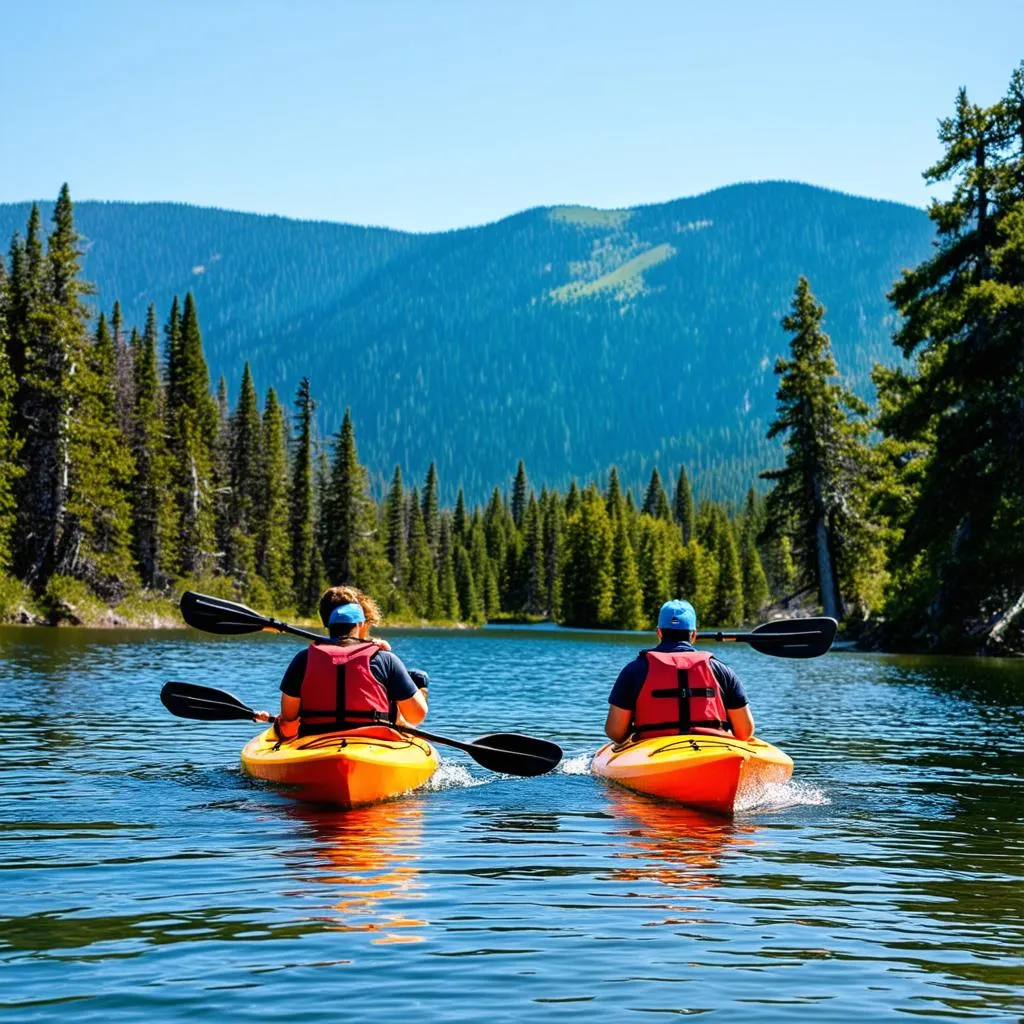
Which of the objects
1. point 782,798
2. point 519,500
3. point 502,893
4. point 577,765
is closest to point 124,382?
point 577,765

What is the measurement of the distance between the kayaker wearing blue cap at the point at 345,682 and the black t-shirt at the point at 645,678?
209cm

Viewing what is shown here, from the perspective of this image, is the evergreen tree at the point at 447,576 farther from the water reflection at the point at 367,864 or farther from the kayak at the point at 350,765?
the water reflection at the point at 367,864

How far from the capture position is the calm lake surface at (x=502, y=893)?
6457 millimetres

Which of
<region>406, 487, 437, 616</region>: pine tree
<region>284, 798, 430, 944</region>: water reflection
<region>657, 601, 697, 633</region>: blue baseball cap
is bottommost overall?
<region>284, 798, 430, 944</region>: water reflection

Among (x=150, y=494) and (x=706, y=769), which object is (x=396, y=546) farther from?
(x=706, y=769)

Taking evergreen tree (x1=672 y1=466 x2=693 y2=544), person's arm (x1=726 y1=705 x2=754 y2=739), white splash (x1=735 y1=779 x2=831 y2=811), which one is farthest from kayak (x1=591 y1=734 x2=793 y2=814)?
evergreen tree (x1=672 y1=466 x2=693 y2=544)

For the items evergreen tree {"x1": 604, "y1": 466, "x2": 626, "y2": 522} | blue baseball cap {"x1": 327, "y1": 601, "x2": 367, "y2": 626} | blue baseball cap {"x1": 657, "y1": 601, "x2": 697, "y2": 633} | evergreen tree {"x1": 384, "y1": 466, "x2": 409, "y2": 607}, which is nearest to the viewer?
blue baseball cap {"x1": 327, "y1": 601, "x2": 367, "y2": 626}

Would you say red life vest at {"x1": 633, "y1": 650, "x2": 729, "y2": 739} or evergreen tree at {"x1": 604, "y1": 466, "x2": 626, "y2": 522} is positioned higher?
evergreen tree at {"x1": 604, "y1": 466, "x2": 626, "y2": 522}

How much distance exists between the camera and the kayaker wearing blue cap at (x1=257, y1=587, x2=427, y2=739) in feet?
42.9

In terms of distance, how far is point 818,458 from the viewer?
56.3m

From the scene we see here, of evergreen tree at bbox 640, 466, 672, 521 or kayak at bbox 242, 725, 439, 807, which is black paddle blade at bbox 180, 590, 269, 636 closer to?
kayak at bbox 242, 725, 439, 807

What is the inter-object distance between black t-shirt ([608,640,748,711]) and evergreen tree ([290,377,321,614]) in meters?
83.2

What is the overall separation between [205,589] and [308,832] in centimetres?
6567

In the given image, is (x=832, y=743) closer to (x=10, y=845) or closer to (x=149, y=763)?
(x=149, y=763)
